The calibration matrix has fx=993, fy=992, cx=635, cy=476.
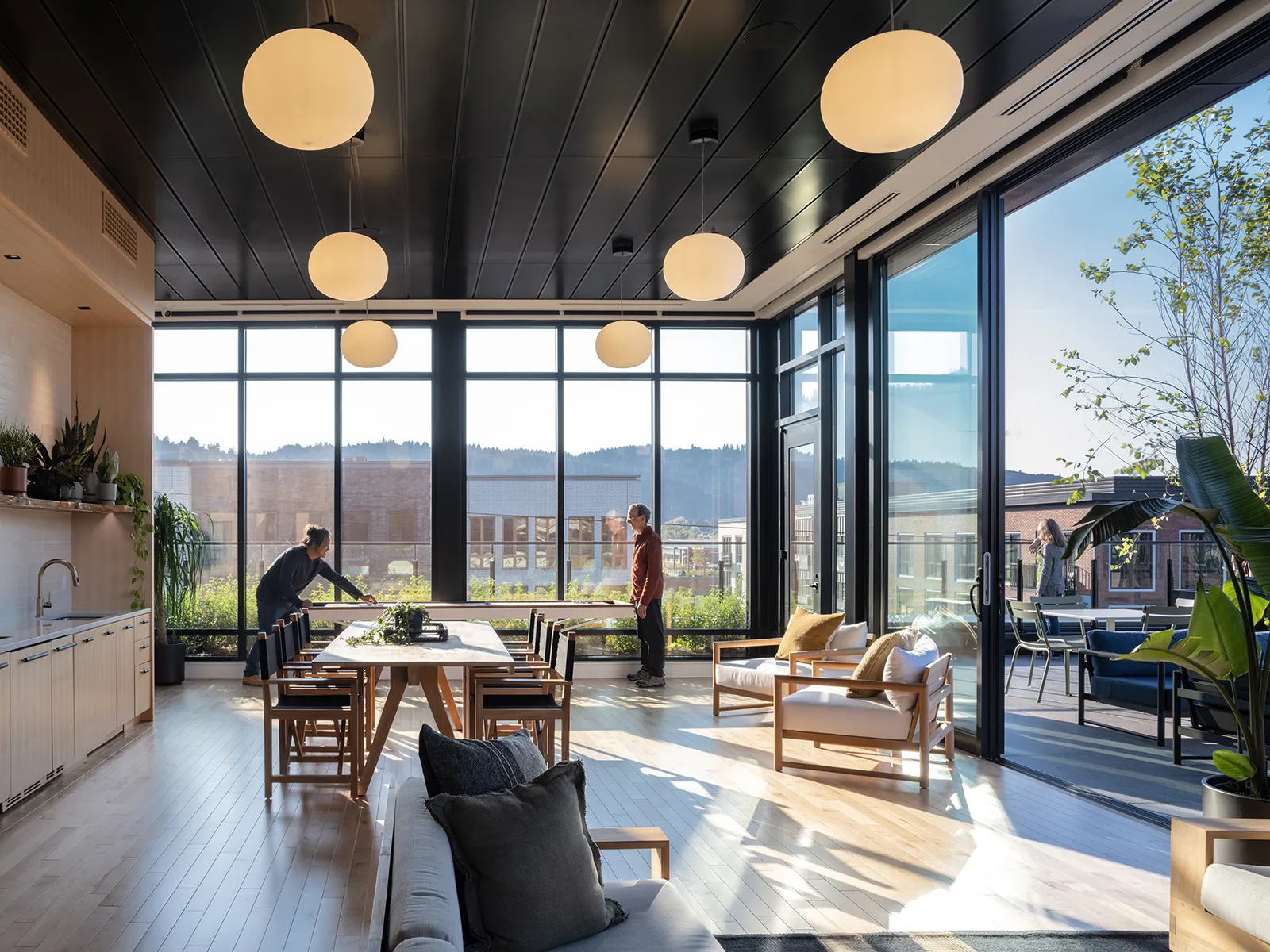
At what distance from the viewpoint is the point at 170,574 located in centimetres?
978

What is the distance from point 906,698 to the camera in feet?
20.0

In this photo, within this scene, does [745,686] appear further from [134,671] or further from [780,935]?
[134,671]

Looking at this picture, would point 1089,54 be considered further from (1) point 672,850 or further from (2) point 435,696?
(2) point 435,696

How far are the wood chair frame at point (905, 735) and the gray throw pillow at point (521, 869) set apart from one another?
3.77 metres

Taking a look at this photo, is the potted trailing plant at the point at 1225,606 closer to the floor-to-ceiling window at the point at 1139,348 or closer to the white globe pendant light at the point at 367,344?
the floor-to-ceiling window at the point at 1139,348

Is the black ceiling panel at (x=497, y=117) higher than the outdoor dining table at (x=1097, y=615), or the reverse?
the black ceiling panel at (x=497, y=117)

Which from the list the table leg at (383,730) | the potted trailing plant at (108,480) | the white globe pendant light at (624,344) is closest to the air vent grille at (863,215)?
the white globe pendant light at (624,344)

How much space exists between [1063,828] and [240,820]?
4277 mm

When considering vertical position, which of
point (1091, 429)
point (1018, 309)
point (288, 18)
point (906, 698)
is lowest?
point (906, 698)

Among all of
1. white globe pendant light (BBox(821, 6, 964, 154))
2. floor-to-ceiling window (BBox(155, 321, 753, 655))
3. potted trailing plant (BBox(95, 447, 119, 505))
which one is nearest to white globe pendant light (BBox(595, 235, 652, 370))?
floor-to-ceiling window (BBox(155, 321, 753, 655))

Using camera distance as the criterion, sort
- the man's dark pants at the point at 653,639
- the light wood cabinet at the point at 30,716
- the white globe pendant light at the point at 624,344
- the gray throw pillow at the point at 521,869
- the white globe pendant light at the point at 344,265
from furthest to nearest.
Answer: the man's dark pants at the point at 653,639
the white globe pendant light at the point at 624,344
the light wood cabinet at the point at 30,716
the white globe pendant light at the point at 344,265
the gray throw pillow at the point at 521,869

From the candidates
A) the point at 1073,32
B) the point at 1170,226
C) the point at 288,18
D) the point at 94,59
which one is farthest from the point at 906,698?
the point at 94,59

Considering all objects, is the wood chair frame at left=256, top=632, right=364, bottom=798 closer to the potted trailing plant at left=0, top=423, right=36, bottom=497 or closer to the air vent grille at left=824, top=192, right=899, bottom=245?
the potted trailing plant at left=0, top=423, right=36, bottom=497

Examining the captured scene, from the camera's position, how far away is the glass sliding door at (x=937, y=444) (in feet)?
22.2
